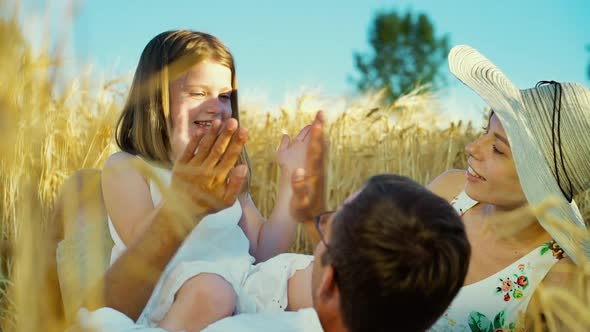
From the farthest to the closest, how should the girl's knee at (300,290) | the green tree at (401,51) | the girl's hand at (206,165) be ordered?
the green tree at (401,51) → the girl's knee at (300,290) → the girl's hand at (206,165)

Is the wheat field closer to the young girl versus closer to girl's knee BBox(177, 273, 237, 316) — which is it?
the young girl

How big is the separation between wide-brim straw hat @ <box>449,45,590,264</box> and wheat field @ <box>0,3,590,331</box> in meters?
1.15

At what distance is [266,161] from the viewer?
4188mm

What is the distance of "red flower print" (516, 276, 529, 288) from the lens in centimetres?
208

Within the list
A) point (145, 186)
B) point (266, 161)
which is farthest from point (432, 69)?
point (145, 186)

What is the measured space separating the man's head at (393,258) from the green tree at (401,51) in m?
32.8

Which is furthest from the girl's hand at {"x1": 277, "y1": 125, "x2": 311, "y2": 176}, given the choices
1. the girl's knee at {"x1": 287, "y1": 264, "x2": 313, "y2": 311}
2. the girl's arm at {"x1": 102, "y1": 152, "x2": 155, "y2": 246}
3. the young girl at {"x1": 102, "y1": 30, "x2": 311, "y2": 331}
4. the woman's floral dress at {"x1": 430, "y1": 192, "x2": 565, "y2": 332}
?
the woman's floral dress at {"x1": 430, "y1": 192, "x2": 565, "y2": 332}

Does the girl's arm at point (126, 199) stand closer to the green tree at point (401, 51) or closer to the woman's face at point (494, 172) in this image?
the woman's face at point (494, 172)

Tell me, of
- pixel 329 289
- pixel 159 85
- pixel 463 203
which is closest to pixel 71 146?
pixel 159 85

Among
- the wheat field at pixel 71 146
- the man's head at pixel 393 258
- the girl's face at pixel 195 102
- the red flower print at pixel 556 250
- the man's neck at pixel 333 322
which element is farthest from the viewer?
the girl's face at pixel 195 102

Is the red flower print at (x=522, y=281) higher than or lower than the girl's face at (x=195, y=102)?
lower

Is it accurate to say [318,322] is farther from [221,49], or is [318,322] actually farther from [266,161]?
[266,161]

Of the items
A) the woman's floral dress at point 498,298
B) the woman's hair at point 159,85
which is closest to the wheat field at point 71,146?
the woman's hair at point 159,85

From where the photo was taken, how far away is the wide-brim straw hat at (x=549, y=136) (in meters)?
1.90
